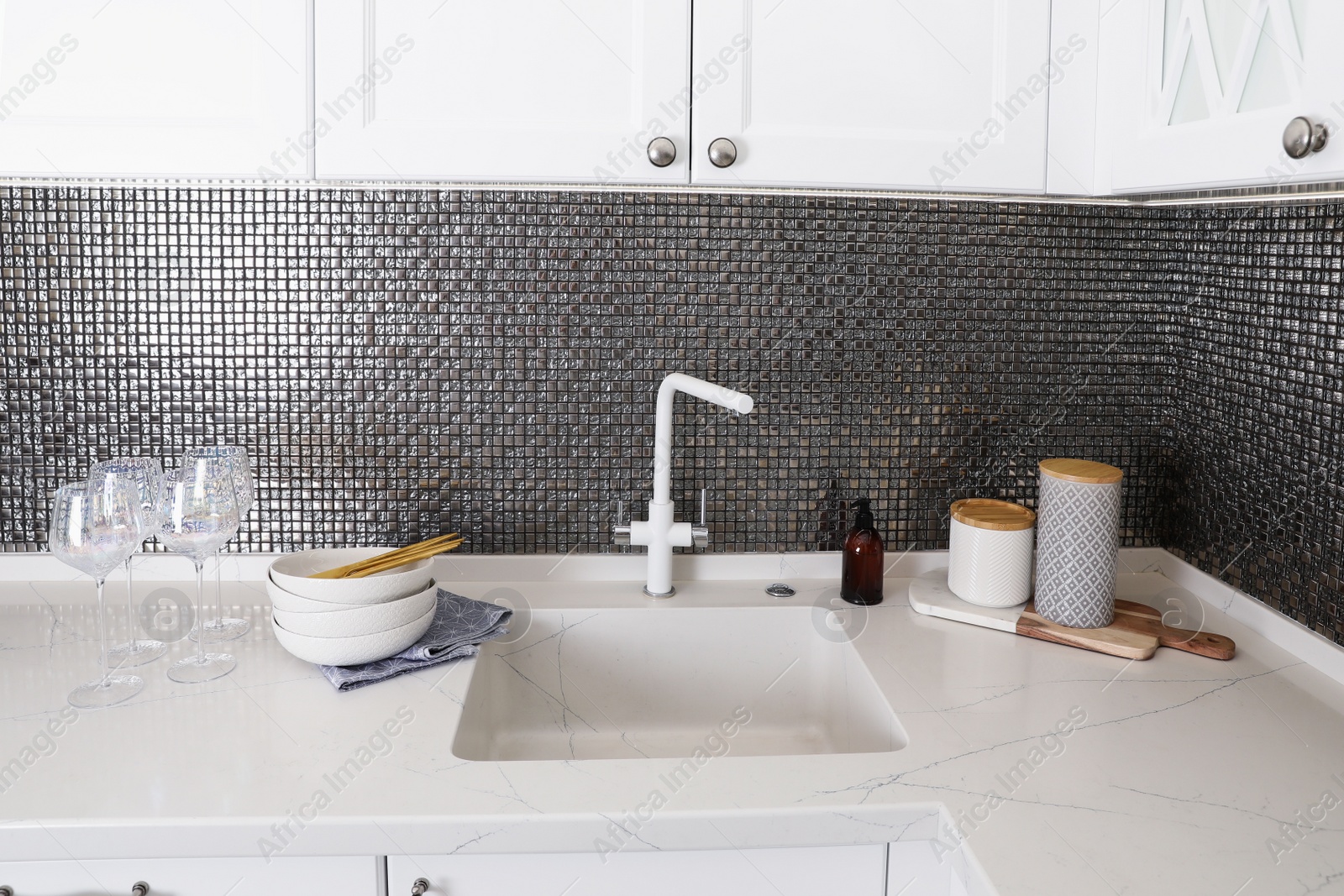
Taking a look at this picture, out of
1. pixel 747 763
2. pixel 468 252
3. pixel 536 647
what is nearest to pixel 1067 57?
pixel 468 252

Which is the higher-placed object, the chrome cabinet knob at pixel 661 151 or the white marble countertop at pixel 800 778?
the chrome cabinet knob at pixel 661 151

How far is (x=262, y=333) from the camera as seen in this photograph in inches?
62.0

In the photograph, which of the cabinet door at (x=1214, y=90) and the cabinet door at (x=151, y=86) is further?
the cabinet door at (x=151, y=86)

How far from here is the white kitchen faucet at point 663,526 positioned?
152 cm

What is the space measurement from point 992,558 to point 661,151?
760 millimetres

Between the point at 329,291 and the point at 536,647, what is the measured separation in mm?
643

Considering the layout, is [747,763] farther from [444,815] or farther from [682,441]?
[682,441]

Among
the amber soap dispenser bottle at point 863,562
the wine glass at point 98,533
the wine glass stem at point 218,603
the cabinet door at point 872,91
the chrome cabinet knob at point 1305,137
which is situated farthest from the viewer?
the amber soap dispenser bottle at point 863,562

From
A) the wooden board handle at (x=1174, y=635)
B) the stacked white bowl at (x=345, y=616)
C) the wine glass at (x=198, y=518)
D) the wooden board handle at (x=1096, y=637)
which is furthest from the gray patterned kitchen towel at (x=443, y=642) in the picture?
the wooden board handle at (x=1174, y=635)

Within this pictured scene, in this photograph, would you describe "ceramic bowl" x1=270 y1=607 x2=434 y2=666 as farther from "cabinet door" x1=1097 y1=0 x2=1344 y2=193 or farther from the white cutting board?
"cabinet door" x1=1097 y1=0 x2=1344 y2=193

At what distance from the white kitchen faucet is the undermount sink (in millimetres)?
59

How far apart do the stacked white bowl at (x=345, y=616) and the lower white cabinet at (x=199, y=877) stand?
1.05 ft

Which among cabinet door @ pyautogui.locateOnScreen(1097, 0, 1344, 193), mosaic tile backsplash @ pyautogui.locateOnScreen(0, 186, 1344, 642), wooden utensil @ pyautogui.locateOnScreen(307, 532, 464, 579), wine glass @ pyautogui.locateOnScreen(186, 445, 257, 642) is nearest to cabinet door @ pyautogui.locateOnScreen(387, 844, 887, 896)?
wooden utensil @ pyautogui.locateOnScreen(307, 532, 464, 579)

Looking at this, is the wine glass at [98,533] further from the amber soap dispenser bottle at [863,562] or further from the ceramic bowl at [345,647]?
the amber soap dispenser bottle at [863,562]
